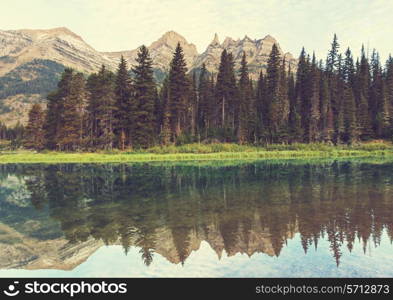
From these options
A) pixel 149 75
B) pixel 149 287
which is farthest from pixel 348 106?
pixel 149 287

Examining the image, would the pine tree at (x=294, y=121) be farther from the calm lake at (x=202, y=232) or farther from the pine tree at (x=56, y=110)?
the pine tree at (x=56, y=110)

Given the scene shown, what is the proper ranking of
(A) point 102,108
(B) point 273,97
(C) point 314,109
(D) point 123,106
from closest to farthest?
(A) point 102,108
(D) point 123,106
(C) point 314,109
(B) point 273,97

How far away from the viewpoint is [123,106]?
67.6 m

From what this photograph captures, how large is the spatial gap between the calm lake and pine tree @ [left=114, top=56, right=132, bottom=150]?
40159 mm

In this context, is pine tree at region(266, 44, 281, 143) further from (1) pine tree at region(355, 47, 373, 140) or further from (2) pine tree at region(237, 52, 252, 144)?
(1) pine tree at region(355, 47, 373, 140)

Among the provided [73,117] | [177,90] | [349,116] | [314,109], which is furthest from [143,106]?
[349,116]

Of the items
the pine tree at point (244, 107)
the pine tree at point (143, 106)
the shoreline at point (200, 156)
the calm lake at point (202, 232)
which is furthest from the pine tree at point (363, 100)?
the calm lake at point (202, 232)

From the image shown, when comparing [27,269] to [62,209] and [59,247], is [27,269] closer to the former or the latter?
[59,247]

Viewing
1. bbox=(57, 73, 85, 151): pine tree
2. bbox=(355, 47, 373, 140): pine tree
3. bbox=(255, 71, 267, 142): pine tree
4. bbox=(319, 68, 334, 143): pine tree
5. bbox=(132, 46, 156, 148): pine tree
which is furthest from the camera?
bbox=(355, 47, 373, 140): pine tree

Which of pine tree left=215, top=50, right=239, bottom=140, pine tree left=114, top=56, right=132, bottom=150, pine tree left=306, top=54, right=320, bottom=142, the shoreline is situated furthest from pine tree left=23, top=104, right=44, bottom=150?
pine tree left=306, top=54, right=320, bottom=142

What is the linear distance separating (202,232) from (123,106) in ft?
184

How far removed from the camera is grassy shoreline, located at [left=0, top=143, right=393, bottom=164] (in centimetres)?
5816

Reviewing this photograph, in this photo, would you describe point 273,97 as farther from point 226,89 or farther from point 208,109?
point 208,109

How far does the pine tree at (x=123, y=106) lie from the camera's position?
67062mm
